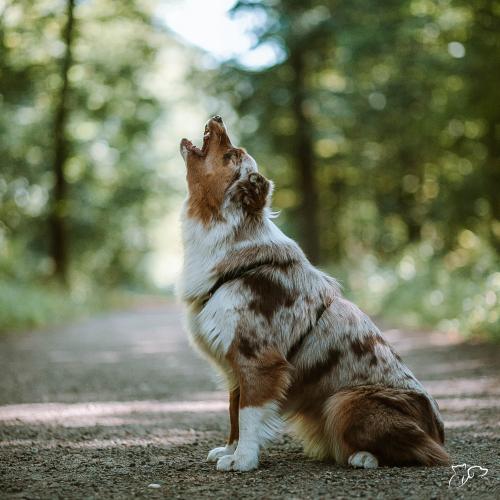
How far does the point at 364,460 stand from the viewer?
3.97 meters

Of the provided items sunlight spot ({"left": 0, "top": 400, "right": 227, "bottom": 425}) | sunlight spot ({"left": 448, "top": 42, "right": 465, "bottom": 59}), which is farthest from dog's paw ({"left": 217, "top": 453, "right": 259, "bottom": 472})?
sunlight spot ({"left": 448, "top": 42, "right": 465, "bottom": 59})

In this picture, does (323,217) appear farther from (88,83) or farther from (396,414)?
(396,414)

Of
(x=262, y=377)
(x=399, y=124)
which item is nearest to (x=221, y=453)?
(x=262, y=377)

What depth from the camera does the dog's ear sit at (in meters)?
4.57

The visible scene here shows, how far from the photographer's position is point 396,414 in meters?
3.96

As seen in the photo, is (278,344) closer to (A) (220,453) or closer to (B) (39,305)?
(A) (220,453)

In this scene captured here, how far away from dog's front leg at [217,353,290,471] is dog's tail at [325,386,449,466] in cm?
36

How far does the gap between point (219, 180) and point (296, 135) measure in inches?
603

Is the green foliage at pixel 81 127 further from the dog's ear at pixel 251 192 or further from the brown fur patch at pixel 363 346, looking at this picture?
the brown fur patch at pixel 363 346

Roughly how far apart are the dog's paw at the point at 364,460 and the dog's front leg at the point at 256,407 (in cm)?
51

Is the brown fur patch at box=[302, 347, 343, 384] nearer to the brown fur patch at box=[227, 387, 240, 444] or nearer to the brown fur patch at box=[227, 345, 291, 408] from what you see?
the brown fur patch at box=[227, 345, 291, 408]

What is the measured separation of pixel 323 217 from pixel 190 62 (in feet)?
26.8

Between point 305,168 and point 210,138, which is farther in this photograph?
point 305,168

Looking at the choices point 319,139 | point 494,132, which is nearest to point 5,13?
point 319,139
